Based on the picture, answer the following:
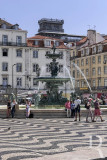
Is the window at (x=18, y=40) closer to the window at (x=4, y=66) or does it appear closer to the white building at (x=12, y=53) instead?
the white building at (x=12, y=53)

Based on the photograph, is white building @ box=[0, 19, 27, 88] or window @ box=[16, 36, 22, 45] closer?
white building @ box=[0, 19, 27, 88]

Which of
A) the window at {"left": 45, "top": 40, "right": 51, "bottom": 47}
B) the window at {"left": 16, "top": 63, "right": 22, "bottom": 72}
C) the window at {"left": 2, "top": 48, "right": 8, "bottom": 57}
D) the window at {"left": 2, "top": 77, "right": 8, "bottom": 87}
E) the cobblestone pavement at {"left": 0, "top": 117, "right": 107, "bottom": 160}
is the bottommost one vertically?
the cobblestone pavement at {"left": 0, "top": 117, "right": 107, "bottom": 160}

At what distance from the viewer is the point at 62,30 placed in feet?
322

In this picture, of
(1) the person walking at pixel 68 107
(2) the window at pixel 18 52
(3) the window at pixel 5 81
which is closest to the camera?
(1) the person walking at pixel 68 107

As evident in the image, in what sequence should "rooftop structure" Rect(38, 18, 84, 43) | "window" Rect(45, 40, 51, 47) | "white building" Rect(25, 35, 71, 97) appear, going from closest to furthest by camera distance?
1. "white building" Rect(25, 35, 71, 97)
2. "window" Rect(45, 40, 51, 47)
3. "rooftop structure" Rect(38, 18, 84, 43)

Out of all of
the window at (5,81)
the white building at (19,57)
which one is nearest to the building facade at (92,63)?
the white building at (19,57)

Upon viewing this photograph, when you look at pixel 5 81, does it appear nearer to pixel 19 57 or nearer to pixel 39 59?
pixel 19 57

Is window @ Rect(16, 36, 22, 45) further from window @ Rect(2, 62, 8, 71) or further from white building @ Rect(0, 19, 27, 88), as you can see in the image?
window @ Rect(2, 62, 8, 71)

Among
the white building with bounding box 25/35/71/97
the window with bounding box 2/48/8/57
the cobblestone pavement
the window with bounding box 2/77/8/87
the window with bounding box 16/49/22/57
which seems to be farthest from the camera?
the white building with bounding box 25/35/71/97

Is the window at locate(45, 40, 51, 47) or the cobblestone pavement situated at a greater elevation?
the window at locate(45, 40, 51, 47)

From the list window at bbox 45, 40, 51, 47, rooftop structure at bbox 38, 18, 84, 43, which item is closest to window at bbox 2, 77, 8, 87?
window at bbox 45, 40, 51, 47

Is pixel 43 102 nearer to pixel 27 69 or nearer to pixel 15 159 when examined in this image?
pixel 15 159

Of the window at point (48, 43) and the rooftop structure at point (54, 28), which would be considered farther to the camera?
the rooftop structure at point (54, 28)

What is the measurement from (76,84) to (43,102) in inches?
1820
